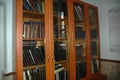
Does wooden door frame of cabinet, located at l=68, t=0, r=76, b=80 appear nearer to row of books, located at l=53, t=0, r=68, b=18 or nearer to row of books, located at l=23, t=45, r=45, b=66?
row of books, located at l=53, t=0, r=68, b=18

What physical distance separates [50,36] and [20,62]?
57cm

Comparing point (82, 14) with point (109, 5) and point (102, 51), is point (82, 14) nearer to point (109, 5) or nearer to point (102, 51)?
point (109, 5)

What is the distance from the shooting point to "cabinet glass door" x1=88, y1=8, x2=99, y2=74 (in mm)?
2637

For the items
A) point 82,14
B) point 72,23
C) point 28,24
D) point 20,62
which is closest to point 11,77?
point 20,62

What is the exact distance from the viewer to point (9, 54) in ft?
6.37

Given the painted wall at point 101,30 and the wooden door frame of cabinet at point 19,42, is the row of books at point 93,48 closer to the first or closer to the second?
the painted wall at point 101,30

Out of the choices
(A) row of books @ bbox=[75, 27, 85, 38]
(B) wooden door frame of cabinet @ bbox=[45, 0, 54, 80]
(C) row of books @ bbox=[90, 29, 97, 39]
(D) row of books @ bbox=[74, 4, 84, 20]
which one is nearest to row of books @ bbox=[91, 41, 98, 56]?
(C) row of books @ bbox=[90, 29, 97, 39]

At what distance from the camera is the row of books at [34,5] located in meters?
1.71

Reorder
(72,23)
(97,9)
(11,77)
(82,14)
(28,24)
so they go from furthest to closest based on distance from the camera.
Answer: (97,9), (82,14), (72,23), (11,77), (28,24)

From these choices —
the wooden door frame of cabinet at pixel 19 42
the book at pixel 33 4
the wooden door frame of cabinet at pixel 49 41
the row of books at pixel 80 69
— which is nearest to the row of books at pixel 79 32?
the row of books at pixel 80 69

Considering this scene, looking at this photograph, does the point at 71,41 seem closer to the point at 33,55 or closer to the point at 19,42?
the point at 33,55

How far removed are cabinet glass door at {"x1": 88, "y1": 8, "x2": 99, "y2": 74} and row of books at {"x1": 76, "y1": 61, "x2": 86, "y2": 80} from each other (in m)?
0.30

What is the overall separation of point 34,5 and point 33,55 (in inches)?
29.4

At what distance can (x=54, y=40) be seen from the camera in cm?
195
